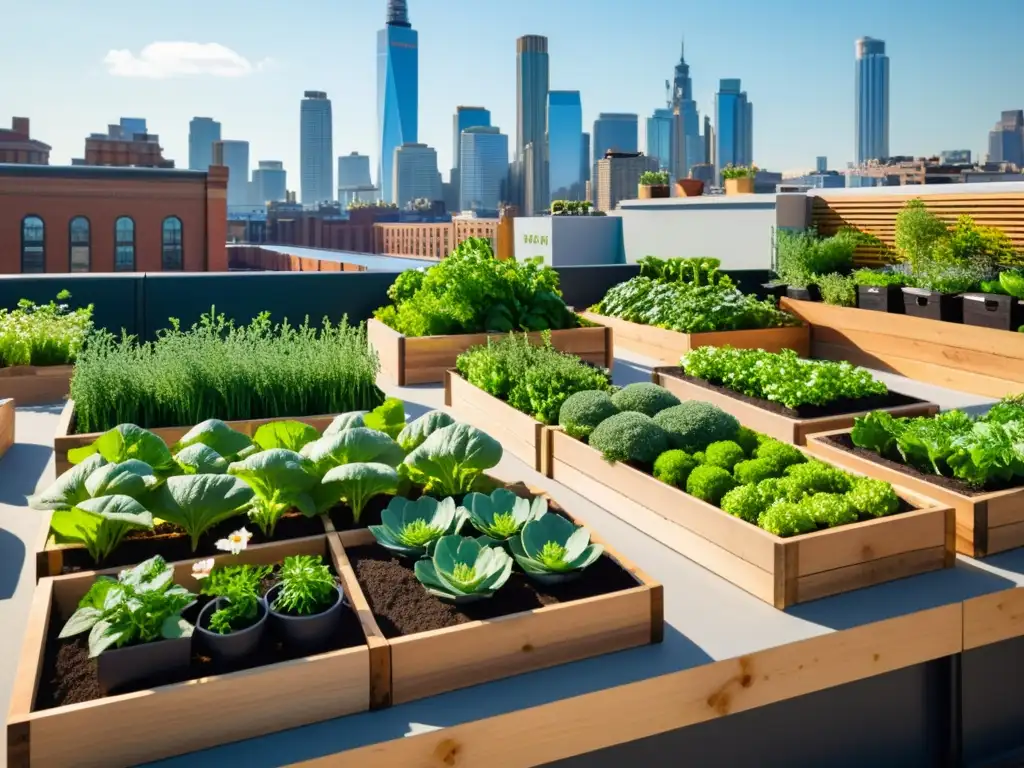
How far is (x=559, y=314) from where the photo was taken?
6.70 meters

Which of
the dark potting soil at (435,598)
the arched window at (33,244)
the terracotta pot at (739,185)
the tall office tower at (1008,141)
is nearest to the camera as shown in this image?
the dark potting soil at (435,598)

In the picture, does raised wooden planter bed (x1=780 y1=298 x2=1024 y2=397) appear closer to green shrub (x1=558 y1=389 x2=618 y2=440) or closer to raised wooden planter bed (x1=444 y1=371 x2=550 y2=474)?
green shrub (x1=558 y1=389 x2=618 y2=440)

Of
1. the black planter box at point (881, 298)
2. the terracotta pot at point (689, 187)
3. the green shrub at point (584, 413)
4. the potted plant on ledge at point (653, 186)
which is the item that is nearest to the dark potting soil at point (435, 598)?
the green shrub at point (584, 413)

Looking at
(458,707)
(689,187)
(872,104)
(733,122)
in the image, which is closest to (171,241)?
(689,187)

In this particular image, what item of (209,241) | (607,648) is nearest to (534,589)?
(607,648)

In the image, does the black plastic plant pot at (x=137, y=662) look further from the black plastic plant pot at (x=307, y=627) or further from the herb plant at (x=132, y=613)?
the black plastic plant pot at (x=307, y=627)

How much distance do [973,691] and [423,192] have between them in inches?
6978

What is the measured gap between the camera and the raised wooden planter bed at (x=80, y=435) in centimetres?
384

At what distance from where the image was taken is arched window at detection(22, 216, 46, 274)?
171 feet

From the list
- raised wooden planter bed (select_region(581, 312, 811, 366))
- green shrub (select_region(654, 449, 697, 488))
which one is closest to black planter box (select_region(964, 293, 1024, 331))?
raised wooden planter bed (select_region(581, 312, 811, 366))

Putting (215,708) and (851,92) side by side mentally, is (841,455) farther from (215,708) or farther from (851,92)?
(851,92)

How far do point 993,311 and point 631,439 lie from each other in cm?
393

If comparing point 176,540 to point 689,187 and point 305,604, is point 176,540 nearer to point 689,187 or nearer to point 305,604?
point 305,604

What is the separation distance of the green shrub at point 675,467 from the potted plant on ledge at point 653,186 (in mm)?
10824
